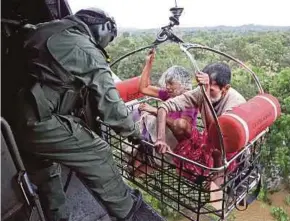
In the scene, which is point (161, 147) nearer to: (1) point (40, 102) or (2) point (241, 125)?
(2) point (241, 125)

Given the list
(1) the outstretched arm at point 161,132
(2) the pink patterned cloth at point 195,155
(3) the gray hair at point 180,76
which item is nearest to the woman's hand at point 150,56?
(3) the gray hair at point 180,76

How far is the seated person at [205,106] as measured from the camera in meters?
1.84

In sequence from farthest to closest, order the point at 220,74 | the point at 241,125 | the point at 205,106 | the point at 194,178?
the point at 220,74, the point at 205,106, the point at 194,178, the point at 241,125

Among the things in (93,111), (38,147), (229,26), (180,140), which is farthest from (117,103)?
(229,26)

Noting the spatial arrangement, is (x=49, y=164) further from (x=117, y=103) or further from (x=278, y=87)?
(x=278, y=87)

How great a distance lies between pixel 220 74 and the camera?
2.02 m

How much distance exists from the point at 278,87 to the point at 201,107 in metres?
6.89

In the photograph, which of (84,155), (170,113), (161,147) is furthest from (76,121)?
(170,113)

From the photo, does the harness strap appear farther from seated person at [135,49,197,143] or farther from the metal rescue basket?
seated person at [135,49,197,143]

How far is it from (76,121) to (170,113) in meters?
0.65

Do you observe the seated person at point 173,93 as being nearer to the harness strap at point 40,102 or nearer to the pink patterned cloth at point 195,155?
the pink patterned cloth at point 195,155

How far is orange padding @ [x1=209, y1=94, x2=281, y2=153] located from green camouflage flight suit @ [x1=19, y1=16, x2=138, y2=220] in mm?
462

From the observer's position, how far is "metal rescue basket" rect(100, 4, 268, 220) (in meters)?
1.67

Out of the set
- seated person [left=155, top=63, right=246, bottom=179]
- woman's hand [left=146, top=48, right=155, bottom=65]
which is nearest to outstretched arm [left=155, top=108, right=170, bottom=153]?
seated person [left=155, top=63, right=246, bottom=179]
